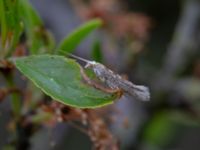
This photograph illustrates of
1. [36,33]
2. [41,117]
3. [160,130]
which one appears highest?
[36,33]

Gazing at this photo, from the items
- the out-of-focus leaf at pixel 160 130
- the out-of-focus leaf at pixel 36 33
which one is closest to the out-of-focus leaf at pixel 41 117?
the out-of-focus leaf at pixel 36 33

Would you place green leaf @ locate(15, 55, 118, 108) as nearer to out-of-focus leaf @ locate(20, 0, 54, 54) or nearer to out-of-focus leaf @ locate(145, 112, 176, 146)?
out-of-focus leaf @ locate(20, 0, 54, 54)

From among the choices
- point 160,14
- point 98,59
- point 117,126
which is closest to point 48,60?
point 98,59

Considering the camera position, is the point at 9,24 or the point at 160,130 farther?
the point at 160,130

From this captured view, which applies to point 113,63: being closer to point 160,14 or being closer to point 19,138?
point 19,138

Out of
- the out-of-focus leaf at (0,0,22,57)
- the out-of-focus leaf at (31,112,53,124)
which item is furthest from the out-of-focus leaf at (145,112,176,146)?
the out-of-focus leaf at (0,0,22,57)

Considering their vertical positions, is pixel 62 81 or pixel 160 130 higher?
pixel 62 81

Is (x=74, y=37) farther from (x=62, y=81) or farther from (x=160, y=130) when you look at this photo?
(x=160, y=130)

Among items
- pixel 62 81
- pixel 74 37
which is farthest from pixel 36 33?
pixel 62 81
